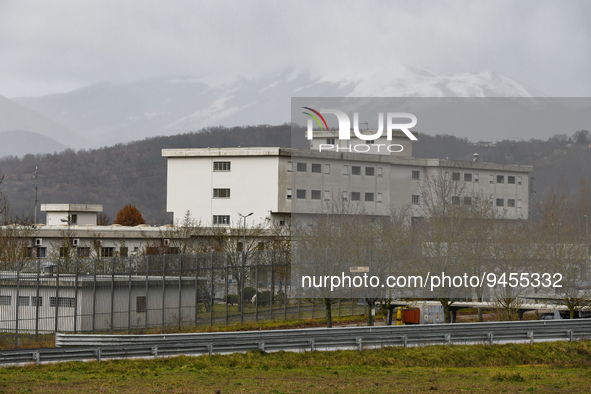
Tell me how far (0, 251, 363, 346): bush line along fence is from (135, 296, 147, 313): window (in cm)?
5

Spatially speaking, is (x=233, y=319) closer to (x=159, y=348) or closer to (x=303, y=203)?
(x=303, y=203)

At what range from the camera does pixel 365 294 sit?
42.6 m

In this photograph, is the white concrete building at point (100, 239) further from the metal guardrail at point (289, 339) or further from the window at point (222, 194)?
the metal guardrail at point (289, 339)

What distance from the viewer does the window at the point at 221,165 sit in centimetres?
9525

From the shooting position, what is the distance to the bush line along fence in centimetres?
3441

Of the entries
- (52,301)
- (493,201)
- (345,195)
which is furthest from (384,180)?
(52,301)

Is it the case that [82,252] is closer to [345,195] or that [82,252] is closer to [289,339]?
[345,195]

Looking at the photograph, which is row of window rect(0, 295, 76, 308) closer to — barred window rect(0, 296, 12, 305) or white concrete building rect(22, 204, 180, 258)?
barred window rect(0, 296, 12, 305)

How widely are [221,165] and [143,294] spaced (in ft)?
188

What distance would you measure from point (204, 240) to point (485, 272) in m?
43.4

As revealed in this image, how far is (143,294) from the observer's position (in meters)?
38.8

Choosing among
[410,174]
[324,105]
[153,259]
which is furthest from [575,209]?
[153,259]

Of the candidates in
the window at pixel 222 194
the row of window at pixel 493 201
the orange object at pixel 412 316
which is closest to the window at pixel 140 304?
the row of window at pixel 493 201

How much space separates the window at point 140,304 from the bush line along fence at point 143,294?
Result: 0.18 feet
